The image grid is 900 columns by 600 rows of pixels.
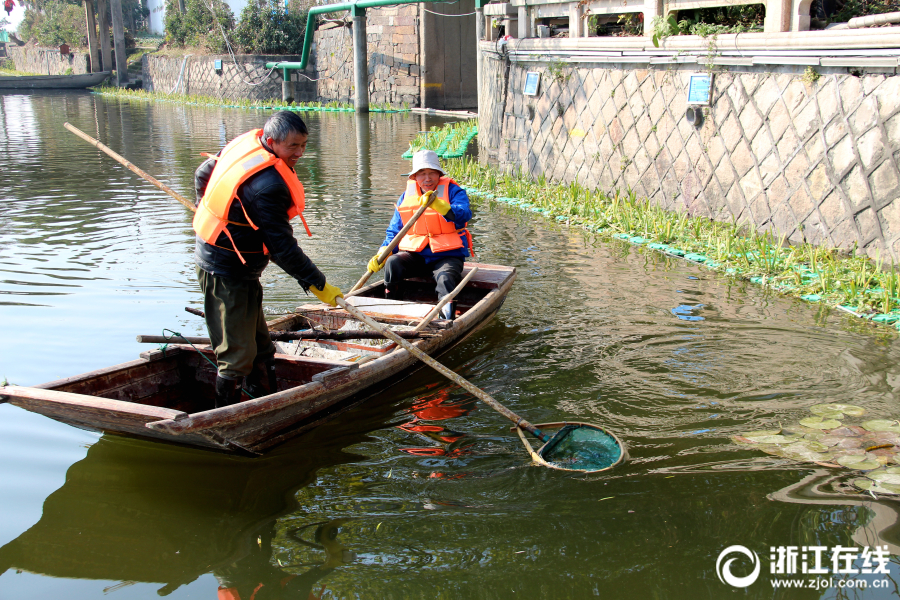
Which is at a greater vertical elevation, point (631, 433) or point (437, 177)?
point (437, 177)

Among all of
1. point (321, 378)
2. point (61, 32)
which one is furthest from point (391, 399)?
point (61, 32)

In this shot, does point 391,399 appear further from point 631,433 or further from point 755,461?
point 755,461

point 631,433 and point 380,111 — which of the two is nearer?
point 631,433

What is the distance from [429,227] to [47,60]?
43717 millimetres

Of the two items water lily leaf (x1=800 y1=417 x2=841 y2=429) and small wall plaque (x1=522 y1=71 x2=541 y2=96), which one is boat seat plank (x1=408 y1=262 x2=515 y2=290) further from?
small wall plaque (x1=522 y1=71 x2=541 y2=96)

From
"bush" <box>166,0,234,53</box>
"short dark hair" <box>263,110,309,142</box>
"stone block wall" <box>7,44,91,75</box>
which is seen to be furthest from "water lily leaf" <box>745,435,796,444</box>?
"stone block wall" <box>7,44,91,75</box>

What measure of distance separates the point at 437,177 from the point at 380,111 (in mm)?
19166

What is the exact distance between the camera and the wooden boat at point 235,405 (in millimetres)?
3281

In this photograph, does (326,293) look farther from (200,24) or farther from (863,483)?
(200,24)

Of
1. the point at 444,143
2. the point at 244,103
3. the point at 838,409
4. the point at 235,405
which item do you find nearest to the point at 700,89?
the point at 838,409

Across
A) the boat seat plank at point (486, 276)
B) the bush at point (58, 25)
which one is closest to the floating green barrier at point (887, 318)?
the boat seat plank at point (486, 276)

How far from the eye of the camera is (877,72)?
19.1ft

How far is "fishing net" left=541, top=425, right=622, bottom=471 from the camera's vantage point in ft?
12.2

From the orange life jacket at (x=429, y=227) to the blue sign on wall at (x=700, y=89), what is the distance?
10.4 ft
